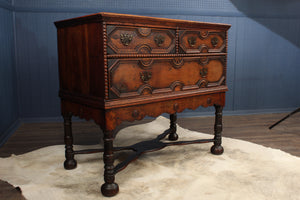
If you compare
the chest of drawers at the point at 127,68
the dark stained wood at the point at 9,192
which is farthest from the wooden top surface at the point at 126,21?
the dark stained wood at the point at 9,192

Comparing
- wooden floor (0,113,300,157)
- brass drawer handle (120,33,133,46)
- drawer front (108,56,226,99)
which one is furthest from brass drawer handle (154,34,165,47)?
wooden floor (0,113,300,157)

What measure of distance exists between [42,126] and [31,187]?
2.17 m

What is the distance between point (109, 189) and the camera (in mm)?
2191

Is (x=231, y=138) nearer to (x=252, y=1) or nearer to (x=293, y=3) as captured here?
(x=252, y=1)

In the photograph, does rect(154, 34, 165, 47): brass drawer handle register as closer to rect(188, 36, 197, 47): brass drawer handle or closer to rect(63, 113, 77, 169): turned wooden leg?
rect(188, 36, 197, 47): brass drawer handle

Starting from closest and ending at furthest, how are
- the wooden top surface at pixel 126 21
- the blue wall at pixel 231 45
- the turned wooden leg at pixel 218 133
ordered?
1. the wooden top surface at pixel 126 21
2. the turned wooden leg at pixel 218 133
3. the blue wall at pixel 231 45

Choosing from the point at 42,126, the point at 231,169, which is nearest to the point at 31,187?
the point at 231,169

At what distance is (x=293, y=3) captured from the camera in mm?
5039

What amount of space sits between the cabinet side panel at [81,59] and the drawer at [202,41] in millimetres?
799

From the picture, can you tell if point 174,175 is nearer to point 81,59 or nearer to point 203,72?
point 203,72

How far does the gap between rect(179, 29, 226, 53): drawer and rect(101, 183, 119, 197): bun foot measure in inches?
50.2

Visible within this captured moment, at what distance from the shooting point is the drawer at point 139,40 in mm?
2061

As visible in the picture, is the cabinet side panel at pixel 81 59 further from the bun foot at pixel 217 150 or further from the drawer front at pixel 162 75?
the bun foot at pixel 217 150

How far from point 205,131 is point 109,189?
2.14 m
